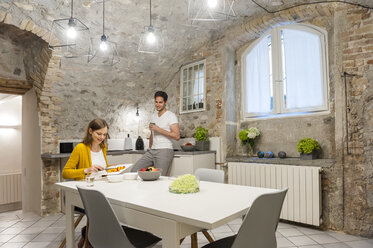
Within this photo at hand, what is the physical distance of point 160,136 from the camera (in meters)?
3.85

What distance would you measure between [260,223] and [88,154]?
1928mm

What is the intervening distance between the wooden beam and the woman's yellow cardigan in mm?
2619

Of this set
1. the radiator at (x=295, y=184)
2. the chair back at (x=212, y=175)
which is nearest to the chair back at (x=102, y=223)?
the chair back at (x=212, y=175)

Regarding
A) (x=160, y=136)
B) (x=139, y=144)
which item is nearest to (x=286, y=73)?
(x=160, y=136)

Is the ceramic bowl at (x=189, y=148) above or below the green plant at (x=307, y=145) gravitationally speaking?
below

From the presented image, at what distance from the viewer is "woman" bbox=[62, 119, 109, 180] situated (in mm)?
2619

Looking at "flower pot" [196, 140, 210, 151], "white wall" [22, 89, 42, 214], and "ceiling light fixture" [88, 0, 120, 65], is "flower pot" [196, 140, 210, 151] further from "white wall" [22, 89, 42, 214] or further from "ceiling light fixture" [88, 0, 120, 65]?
"white wall" [22, 89, 42, 214]

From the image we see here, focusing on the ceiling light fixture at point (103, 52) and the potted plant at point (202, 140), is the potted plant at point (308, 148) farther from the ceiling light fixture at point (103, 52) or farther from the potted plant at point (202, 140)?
the ceiling light fixture at point (103, 52)

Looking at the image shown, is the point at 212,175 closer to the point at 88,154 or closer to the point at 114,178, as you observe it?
the point at 114,178

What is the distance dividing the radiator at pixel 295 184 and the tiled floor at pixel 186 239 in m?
0.17

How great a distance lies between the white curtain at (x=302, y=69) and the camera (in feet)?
12.6

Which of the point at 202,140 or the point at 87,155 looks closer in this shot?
the point at 87,155

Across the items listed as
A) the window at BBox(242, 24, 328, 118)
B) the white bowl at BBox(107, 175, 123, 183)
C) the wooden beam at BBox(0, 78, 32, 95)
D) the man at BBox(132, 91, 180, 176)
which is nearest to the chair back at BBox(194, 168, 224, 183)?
the white bowl at BBox(107, 175, 123, 183)

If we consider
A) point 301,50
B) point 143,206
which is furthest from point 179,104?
point 143,206
